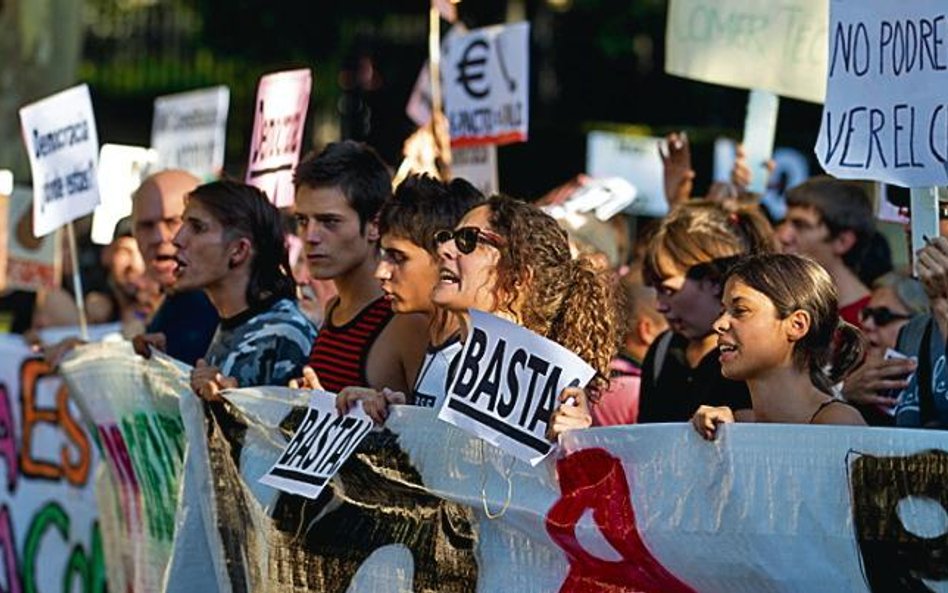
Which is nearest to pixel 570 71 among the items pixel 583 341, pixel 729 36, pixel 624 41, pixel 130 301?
pixel 624 41

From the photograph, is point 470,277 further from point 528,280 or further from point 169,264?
point 169,264

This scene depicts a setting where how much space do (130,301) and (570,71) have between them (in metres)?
11.7

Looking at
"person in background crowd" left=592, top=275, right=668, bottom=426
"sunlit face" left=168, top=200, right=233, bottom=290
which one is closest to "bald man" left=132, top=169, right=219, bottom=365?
"sunlit face" left=168, top=200, right=233, bottom=290

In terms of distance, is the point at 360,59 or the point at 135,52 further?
the point at 135,52

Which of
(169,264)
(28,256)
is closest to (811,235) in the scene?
(169,264)

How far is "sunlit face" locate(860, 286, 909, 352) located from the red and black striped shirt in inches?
65.8

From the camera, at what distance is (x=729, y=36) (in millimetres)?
8477

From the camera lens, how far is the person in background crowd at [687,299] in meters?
6.87

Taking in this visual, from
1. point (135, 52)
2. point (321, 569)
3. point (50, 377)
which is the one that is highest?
point (321, 569)

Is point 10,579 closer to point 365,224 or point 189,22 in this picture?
point 365,224

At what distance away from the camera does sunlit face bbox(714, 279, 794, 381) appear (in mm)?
5488

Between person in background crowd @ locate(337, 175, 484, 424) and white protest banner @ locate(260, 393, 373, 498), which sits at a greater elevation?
person in background crowd @ locate(337, 175, 484, 424)

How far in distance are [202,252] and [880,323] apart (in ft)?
7.23

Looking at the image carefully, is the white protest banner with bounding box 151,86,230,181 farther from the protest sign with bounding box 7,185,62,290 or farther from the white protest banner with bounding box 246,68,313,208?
the white protest banner with bounding box 246,68,313,208
